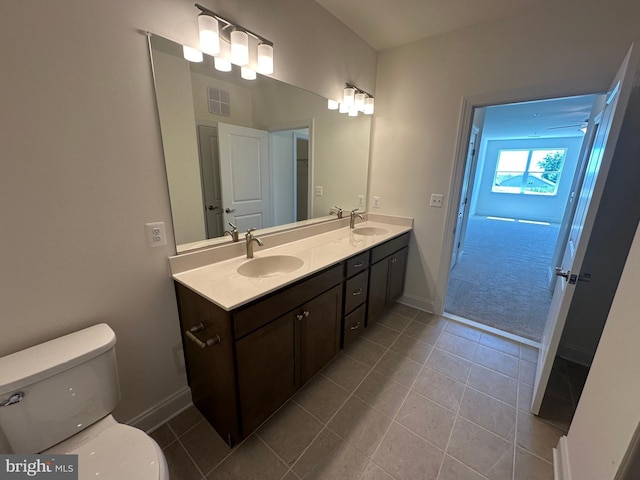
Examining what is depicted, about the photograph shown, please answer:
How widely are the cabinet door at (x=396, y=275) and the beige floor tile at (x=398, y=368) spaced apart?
0.55 metres

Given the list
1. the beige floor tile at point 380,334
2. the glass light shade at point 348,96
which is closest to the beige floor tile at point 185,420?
the beige floor tile at point 380,334

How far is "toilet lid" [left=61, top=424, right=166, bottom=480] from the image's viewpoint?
817 mm

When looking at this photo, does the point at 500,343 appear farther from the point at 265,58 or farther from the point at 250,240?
the point at 265,58

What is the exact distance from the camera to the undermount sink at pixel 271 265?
1.59 meters

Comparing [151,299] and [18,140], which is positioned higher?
[18,140]

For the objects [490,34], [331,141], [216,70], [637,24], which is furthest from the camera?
[331,141]

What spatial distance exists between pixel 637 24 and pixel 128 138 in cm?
283

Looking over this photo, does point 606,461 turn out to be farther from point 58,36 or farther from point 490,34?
point 490,34

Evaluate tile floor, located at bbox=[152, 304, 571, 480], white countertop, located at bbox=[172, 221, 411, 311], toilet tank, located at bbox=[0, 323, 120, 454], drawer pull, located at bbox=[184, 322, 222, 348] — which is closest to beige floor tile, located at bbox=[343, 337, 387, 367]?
tile floor, located at bbox=[152, 304, 571, 480]

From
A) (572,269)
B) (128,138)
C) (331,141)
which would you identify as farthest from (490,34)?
(128,138)

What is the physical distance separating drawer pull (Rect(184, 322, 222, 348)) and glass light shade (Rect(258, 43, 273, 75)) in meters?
1.43

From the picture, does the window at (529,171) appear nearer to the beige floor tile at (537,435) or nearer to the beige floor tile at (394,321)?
the beige floor tile at (394,321)

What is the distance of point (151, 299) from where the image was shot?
130 cm

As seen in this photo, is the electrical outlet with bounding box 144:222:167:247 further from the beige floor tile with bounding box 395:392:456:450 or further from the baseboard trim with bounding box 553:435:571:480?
the baseboard trim with bounding box 553:435:571:480
